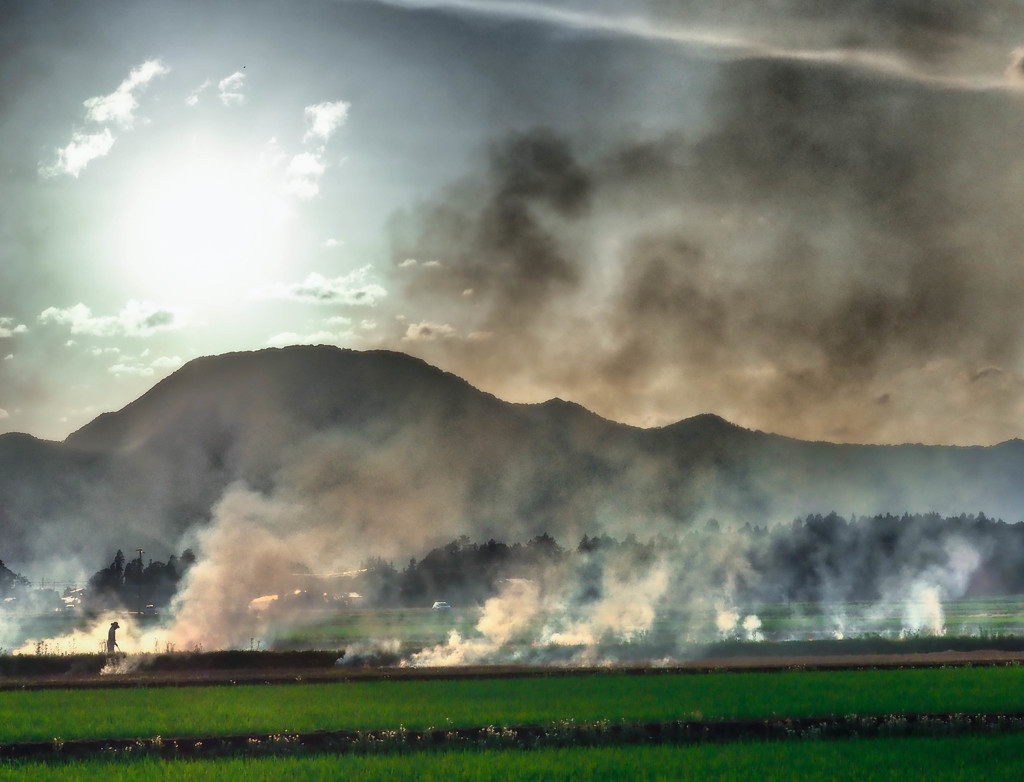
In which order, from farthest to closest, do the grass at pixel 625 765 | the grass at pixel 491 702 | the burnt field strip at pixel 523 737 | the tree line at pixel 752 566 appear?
the tree line at pixel 752 566 → the grass at pixel 491 702 → the burnt field strip at pixel 523 737 → the grass at pixel 625 765

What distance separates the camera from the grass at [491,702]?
86.0 ft

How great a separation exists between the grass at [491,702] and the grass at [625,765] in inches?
134

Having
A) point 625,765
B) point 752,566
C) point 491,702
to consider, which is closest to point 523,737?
point 625,765

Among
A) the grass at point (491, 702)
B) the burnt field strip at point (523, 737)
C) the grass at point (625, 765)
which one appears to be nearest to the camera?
the grass at point (625, 765)

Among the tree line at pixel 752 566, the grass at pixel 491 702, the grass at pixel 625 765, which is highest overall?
the tree line at pixel 752 566

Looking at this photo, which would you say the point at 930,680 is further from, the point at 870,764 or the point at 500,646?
the point at 500,646

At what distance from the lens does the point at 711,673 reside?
39.0 metres

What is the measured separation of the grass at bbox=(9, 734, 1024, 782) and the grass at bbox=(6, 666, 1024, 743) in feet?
11.1

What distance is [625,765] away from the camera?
68.6 ft

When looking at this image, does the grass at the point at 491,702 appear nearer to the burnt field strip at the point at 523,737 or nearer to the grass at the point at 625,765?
the burnt field strip at the point at 523,737

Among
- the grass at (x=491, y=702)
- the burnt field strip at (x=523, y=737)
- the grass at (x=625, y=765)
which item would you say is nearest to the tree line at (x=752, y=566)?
the grass at (x=491, y=702)

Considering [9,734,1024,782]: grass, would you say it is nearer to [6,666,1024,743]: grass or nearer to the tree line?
[6,666,1024,743]: grass

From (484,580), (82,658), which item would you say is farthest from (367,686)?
(484,580)

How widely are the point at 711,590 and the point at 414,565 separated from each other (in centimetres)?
6399
